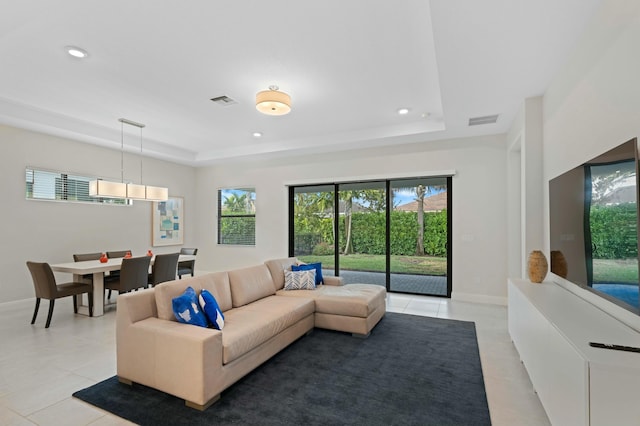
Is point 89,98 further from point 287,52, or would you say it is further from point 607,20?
point 607,20

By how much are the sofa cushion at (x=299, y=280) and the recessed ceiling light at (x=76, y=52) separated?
3.35 meters

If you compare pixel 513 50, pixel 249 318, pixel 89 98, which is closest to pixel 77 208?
pixel 89 98

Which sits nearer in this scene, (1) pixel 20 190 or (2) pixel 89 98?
(2) pixel 89 98

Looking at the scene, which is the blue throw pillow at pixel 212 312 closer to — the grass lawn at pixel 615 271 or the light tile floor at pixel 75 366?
the light tile floor at pixel 75 366

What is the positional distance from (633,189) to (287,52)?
288cm

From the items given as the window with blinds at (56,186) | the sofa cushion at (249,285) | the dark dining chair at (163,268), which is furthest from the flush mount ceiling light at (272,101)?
the window with blinds at (56,186)

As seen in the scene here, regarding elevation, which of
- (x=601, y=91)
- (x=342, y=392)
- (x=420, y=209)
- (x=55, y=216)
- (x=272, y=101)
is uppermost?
(x=272, y=101)

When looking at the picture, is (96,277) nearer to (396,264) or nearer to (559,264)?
(396,264)

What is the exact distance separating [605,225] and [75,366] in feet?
14.4

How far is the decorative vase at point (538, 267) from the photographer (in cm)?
316

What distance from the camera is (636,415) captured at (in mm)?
1332

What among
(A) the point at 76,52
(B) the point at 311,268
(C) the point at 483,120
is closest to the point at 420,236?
(C) the point at 483,120

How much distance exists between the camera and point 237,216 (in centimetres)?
780

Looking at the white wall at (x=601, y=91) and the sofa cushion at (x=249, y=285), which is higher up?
the white wall at (x=601, y=91)
